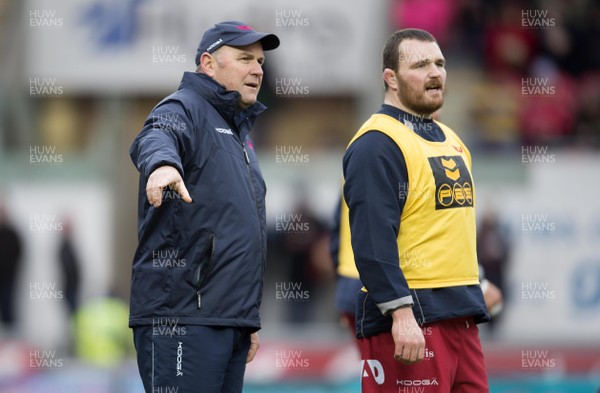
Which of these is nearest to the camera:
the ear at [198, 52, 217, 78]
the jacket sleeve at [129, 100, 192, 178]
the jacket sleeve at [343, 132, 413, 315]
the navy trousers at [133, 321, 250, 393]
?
the jacket sleeve at [129, 100, 192, 178]

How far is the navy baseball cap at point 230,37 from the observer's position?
5.89m

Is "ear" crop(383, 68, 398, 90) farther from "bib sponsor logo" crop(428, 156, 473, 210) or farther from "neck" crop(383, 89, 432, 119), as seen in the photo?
"bib sponsor logo" crop(428, 156, 473, 210)

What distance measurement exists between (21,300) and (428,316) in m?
10.2

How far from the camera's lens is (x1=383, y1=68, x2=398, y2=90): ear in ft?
19.7

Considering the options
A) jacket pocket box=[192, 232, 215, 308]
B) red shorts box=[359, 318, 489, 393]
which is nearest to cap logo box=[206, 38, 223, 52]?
jacket pocket box=[192, 232, 215, 308]

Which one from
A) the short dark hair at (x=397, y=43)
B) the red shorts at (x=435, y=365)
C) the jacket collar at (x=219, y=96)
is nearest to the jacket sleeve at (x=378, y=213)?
the red shorts at (x=435, y=365)

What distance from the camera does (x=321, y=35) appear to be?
55.2ft

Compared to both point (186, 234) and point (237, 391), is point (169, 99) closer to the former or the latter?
point (186, 234)

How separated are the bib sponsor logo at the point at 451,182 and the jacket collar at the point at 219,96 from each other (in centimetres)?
89

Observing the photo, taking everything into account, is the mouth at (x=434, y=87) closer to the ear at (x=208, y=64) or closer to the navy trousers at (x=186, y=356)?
the ear at (x=208, y=64)

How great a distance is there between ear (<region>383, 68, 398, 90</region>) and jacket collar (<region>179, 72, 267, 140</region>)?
652 millimetres

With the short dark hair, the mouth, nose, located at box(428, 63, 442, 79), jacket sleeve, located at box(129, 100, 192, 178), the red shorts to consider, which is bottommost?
the red shorts

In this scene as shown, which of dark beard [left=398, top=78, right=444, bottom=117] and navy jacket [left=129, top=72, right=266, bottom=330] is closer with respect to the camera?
navy jacket [left=129, top=72, right=266, bottom=330]

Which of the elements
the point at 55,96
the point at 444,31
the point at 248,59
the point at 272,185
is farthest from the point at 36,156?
the point at 248,59
